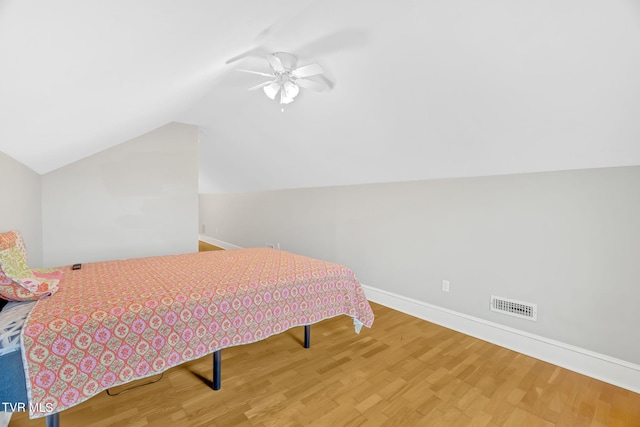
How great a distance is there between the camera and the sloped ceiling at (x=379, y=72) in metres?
A: 1.07

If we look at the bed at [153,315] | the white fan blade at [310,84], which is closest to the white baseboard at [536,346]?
the bed at [153,315]

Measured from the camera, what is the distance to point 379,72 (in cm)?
213

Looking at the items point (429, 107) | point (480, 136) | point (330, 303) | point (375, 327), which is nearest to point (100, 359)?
point (330, 303)

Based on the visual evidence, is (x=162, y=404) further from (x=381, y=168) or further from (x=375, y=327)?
(x=381, y=168)

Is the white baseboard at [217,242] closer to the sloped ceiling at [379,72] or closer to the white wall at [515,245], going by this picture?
the white wall at [515,245]

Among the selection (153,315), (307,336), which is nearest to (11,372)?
(153,315)

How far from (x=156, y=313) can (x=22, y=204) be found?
1959 mm

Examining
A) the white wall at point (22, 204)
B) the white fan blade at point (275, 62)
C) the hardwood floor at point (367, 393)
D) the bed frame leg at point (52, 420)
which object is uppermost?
the white fan blade at point (275, 62)

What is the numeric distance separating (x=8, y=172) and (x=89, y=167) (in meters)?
1.45

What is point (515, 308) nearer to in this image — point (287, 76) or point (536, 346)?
point (536, 346)

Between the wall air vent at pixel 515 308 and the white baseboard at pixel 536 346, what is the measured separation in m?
0.14

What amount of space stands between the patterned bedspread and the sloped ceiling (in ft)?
3.20

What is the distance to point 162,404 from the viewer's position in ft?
5.57

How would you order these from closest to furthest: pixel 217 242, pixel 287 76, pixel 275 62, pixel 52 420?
pixel 52 420 → pixel 275 62 → pixel 287 76 → pixel 217 242
